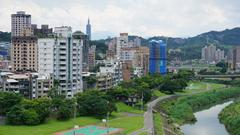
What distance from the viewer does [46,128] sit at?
30.6 metres

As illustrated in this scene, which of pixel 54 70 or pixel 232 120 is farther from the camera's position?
pixel 54 70

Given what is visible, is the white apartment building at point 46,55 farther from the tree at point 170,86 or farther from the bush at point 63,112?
the tree at point 170,86

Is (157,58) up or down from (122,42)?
down

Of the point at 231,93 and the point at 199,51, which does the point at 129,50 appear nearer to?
the point at 231,93

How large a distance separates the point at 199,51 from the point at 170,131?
434 feet

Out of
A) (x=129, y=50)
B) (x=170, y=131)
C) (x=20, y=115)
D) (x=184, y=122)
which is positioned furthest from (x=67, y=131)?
(x=129, y=50)

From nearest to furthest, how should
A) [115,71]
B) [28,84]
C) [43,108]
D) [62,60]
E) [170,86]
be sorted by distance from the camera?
[43,108] < [28,84] < [62,60] < [115,71] < [170,86]

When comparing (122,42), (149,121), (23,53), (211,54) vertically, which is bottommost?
(149,121)

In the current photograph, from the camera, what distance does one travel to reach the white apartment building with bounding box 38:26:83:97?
44.3 m

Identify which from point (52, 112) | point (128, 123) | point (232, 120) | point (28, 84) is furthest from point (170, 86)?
point (52, 112)

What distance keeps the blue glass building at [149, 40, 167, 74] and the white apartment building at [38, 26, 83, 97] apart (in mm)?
45980

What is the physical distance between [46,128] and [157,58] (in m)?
64.1

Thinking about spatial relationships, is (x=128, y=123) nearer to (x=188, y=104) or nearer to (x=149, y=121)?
(x=149, y=121)

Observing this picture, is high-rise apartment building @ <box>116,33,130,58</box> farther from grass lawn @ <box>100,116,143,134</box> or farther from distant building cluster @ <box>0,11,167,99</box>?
grass lawn @ <box>100,116,143,134</box>
